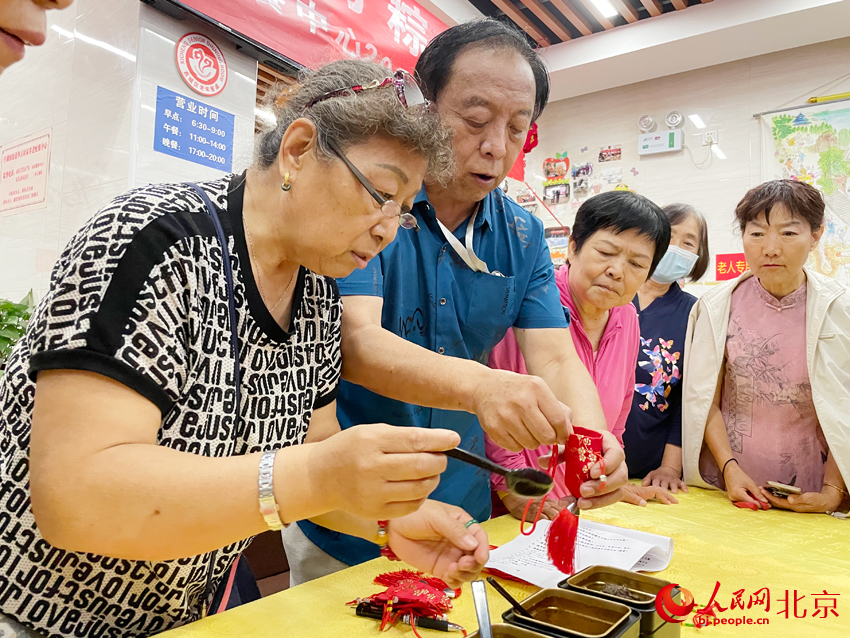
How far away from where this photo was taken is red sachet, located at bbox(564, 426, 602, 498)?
131cm

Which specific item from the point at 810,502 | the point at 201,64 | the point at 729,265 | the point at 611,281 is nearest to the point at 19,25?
the point at 611,281

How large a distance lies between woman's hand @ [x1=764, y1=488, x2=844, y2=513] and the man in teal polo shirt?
3.66 feet

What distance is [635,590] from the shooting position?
112cm

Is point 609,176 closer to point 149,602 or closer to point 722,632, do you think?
point 722,632

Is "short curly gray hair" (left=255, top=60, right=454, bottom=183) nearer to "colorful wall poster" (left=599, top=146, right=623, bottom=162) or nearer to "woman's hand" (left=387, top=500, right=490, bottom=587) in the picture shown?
"woman's hand" (left=387, top=500, right=490, bottom=587)

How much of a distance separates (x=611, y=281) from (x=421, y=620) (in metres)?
1.52

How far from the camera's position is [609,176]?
5.68 metres

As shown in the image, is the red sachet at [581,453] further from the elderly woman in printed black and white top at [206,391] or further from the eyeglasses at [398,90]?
the eyeglasses at [398,90]

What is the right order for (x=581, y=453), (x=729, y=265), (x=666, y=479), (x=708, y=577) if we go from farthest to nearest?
(x=729, y=265) < (x=666, y=479) < (x=708, y=577) < (x=581, y=453)

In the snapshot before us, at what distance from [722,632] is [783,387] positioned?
162 cm

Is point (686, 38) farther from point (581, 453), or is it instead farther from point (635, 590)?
point (635, 590)

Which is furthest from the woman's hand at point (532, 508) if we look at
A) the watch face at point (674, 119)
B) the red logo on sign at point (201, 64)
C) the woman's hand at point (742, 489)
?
the watch face at point (674, 119)

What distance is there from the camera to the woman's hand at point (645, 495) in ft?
A: 7.26

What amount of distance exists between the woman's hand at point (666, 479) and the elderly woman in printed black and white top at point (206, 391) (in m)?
A: 1.75
